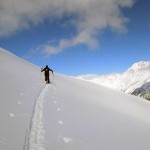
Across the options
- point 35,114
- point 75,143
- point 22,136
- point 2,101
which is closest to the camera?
point 22,136

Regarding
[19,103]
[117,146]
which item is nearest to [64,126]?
[117,146]

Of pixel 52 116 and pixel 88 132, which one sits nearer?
pixel 88 132

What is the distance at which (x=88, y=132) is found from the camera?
35.2 ft

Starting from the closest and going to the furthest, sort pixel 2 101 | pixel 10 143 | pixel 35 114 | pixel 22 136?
pixel 10 143
pixel 22 136
pixel 35 114
pixel 2 101

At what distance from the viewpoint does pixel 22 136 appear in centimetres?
833

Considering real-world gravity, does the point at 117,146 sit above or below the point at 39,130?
below

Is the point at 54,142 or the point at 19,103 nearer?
the point at 54,142

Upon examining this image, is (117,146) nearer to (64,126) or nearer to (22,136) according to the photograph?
(64,126)

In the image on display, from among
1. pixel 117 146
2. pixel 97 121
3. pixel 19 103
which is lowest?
pixel 117 146

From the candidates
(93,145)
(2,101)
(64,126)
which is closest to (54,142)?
(93,145)

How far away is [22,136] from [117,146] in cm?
398

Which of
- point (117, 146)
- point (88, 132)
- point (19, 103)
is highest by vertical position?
point (19, 103)

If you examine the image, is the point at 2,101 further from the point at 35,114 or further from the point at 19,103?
the point at 35,114

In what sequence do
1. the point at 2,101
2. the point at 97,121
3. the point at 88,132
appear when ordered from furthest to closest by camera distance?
the point at 97,121
the point at 2,101
the point at 88,132
